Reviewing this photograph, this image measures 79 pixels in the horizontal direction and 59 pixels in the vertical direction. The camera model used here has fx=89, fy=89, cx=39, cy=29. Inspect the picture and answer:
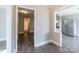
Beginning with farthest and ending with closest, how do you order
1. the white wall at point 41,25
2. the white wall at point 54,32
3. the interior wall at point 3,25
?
1. the white wall at point 54,32
2. the white wall at point 41,25
3. the interior wall at point 3,25

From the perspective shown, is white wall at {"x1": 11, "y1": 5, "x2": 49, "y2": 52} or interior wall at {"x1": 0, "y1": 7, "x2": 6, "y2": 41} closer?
interior wall at {"x1": 0, "y1": 7, "x2": 6, "y2": 41}

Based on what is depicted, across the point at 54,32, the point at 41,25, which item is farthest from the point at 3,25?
the point at 54,32

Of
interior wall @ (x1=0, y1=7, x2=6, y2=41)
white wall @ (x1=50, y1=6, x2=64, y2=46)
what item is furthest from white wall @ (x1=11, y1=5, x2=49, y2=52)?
interior wall @ (x1=0, y1=7, x2=6, y2=41)

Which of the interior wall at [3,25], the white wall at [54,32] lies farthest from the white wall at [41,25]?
the interior wall at [3,25]

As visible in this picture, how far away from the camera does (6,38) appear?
1.69 meters

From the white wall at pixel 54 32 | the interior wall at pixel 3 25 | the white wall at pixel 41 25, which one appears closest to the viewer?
the interior wall at pixel 3 25

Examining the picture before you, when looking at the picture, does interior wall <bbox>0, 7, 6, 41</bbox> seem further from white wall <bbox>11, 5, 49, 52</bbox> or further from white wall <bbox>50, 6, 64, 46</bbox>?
white wall <bbox>50, 6, 64, 46</bbox>

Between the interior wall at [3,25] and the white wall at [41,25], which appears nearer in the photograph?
the interior wall at [3,25]

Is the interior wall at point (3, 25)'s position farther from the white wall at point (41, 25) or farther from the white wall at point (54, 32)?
the white wall at point (54, 32)

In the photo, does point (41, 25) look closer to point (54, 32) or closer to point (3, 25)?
point (54, 32)
